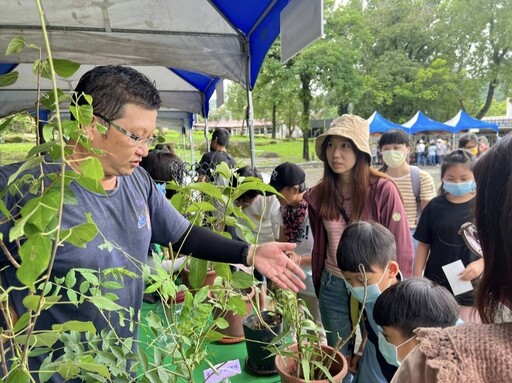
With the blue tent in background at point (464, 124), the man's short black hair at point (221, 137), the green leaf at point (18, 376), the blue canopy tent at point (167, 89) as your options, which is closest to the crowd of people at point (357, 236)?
the green leaf at point (18, 376)

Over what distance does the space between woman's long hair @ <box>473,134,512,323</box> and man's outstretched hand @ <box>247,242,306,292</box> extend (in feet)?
1.98

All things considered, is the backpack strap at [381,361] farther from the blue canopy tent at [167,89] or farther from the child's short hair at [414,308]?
the blue canopy tent at [167,89]

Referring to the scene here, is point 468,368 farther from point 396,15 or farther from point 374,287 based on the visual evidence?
point 396,15

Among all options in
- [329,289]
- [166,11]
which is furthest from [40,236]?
[166,11]

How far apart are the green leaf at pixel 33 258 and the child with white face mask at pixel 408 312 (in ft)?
3.44

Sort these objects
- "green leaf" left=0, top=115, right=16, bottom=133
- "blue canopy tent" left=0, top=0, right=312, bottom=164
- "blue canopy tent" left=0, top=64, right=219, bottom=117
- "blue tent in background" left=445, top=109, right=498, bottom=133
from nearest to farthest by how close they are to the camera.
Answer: "green leaf" left=0, top=115, right=16, bottom=133 < "blue canopy tent" left=0, top=0, right=312, bottom=164 < "blue canopy tent" left=0, top=64, right=219, bottom=117 < "blue tent in background" left=445, top=109, right=498, bottom=133

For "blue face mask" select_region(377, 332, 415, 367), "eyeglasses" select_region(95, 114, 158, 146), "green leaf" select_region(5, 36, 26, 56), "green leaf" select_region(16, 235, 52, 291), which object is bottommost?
"blue face mask" select_region(377, 332, 415, 367)

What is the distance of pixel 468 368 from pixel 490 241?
0.19 meters

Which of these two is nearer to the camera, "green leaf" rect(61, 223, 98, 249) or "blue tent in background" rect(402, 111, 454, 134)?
"green leaf" rect(61, 223, 98, 249)

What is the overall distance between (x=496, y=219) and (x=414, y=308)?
70 cm

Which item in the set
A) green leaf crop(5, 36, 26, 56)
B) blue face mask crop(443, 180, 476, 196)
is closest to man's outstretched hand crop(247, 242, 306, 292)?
green leaf crop(5, 36, 26, 56)

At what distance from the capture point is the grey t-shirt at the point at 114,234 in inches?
37.7

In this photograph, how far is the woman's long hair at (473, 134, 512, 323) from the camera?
1.81 ft

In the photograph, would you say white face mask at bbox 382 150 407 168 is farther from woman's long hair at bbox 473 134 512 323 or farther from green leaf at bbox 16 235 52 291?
green leaf at bbox 16 235 52 291
